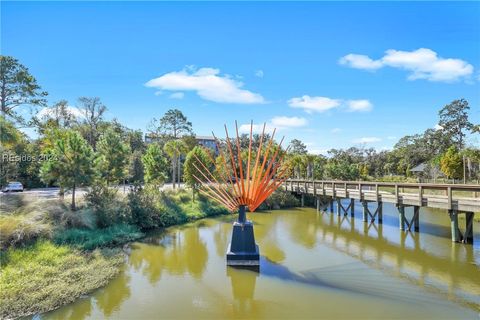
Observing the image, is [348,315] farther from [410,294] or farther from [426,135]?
[426,135]

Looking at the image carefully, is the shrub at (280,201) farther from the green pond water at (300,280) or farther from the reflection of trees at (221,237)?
the green pond water at (300,280)

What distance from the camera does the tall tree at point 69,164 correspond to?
14.3 metres

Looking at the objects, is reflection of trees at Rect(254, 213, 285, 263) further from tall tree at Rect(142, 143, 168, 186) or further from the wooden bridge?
tall tree at Rect(142, 143, 168, 186)

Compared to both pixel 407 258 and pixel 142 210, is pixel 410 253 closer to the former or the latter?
pixel 407 258

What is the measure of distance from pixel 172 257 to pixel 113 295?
12.7ft

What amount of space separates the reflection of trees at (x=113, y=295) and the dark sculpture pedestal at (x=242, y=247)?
3.40 meters

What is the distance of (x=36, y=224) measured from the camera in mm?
10914

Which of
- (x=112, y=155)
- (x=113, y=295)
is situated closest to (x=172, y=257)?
(x=113, y=295)

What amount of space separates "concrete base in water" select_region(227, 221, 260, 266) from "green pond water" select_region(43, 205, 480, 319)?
41 cm

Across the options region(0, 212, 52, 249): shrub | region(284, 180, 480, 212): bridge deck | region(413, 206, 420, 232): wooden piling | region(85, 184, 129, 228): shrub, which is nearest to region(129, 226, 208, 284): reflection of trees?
region(85, 184, 129, 228): shrub

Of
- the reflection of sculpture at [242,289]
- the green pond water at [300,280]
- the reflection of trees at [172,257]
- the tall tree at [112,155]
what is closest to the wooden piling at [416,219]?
the green pond water at [300,280]

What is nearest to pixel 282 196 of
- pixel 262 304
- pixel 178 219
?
pixel 178 219

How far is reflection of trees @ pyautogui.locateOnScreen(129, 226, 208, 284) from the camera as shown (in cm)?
1023

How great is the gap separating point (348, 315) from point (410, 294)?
2430 mm
